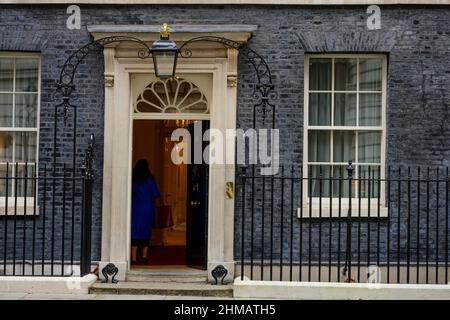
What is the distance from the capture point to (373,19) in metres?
12.0

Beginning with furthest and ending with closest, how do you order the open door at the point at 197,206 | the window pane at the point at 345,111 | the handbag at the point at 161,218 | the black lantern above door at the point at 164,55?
the handbag at the point at 161,218
the open door at the point at 197,206
the window pane at the point at 345,111
the black lantern above door at the point at 164,55

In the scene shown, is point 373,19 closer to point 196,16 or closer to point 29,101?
point 196,16

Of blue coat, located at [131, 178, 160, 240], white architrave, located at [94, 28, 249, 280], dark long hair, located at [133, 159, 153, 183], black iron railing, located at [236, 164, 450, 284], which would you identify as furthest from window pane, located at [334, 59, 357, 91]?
blue coat, located at [131, 178, 160, 240]

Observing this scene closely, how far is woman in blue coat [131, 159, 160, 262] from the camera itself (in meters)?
12.6

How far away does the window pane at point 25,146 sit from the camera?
1234cm

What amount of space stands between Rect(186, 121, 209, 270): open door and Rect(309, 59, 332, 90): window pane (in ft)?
5.80

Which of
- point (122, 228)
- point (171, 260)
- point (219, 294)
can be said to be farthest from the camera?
point (171, 260)

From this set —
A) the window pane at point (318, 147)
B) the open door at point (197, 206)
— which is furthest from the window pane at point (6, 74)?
the window pane at point (318, 147)

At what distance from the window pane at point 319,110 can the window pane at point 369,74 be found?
57 centimetres

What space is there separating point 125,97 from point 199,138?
4.53ft

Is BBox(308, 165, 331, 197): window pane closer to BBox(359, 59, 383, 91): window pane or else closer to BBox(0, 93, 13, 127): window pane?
BBox(359, 59, 383, 91): window pane

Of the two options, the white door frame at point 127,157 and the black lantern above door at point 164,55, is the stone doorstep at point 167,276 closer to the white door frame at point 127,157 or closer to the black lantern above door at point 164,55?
the white door frame at point 127,157

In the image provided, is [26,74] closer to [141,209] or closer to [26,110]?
[26,110]

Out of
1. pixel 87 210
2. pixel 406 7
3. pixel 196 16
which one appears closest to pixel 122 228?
pixel 87 210
